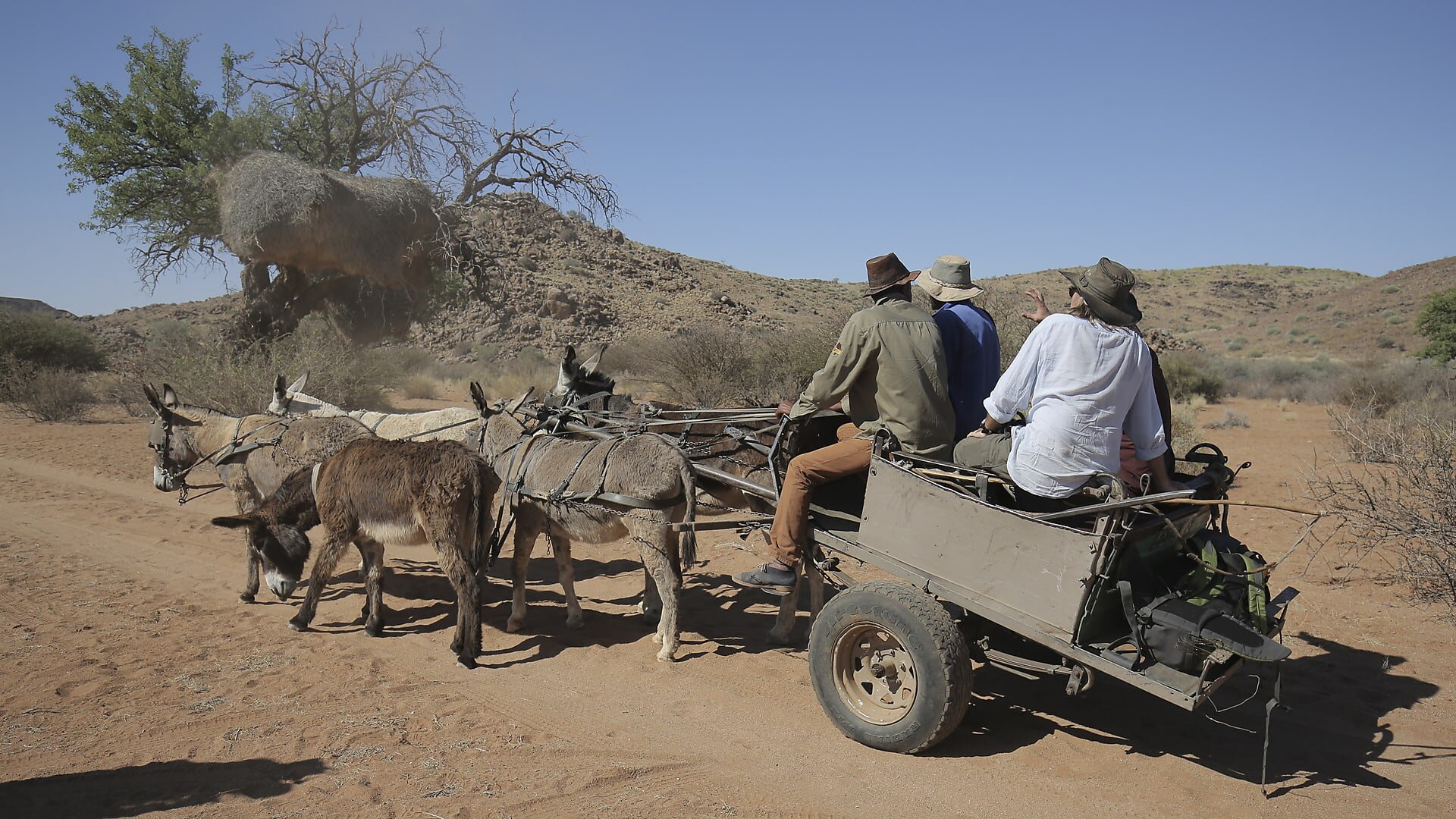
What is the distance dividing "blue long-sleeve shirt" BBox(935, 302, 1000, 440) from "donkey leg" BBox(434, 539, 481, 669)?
3.72 meters

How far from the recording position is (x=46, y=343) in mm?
23469

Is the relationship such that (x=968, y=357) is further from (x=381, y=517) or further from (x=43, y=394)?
(x=43, y=394)

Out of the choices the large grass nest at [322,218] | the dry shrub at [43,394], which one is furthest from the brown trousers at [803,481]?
the dry shrub at [43,394]

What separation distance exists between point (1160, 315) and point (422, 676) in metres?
55.4

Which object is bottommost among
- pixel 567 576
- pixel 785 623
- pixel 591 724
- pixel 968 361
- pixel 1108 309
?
pixel 591 724

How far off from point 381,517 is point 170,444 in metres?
4.35

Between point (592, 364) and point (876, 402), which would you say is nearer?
point (876, 402)

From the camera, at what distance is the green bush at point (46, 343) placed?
73.9ft

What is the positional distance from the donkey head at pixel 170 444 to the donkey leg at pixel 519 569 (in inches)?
174

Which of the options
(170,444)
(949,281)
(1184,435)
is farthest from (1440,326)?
→ (170,444)

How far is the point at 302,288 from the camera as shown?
61.7 ft

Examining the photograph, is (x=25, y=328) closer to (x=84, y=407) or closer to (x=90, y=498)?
(x=84, y=407)

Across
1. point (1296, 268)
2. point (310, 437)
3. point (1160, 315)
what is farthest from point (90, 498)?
point (1296, 268)

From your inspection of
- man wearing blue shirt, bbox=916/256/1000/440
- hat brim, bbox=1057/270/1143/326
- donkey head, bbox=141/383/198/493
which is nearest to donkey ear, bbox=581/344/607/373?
man wearing blue shirt, bbox=916/256/1000/440
